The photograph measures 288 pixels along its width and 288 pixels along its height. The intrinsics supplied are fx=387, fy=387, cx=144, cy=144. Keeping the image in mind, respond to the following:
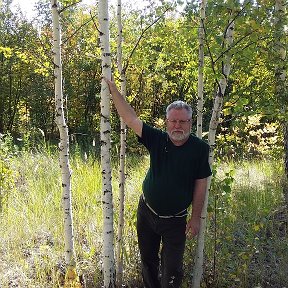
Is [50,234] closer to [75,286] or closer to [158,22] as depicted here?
[75,286]

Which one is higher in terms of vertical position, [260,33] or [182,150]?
[260,33]

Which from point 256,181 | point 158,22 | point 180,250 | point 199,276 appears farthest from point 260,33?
point 256,181

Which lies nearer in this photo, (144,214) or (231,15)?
(231,15)

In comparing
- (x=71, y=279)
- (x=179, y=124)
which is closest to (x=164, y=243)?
(x=71, y=279)

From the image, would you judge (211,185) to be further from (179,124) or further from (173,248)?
(179,124)

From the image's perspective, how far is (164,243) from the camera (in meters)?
3.22

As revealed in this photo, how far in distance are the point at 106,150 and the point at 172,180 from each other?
57cm

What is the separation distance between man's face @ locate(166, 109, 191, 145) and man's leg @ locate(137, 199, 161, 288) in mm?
673

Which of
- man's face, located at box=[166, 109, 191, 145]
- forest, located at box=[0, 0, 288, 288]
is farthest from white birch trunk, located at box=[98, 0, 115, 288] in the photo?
man's face, located at box=[166, 109, 191, 145]

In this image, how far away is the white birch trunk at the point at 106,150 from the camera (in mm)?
2855

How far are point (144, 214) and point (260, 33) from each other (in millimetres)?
1736

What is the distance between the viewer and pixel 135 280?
3686mm

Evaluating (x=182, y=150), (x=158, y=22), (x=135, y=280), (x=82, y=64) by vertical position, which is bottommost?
(x=135, y=280)

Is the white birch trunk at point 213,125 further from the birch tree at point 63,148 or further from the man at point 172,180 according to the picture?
the birch tree at point 63,148
